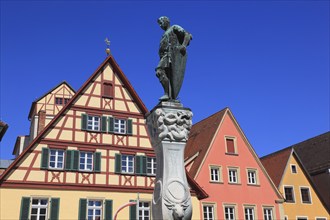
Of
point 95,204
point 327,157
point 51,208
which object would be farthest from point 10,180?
point 327,157

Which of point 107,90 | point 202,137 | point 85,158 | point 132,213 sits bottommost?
point 132,213

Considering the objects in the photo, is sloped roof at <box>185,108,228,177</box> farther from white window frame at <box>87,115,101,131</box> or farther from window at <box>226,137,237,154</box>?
white window frame at <box>87,115,101,131</box>

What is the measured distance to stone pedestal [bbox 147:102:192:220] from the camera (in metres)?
6.35

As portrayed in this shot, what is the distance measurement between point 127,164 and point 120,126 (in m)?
2.04

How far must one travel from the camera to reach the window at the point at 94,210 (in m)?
19.0

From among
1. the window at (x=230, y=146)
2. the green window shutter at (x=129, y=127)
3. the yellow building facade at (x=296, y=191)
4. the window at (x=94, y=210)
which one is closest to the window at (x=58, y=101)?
the green window shutter at (x=129, y=127)

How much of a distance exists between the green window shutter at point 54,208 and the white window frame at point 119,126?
4.61 meters

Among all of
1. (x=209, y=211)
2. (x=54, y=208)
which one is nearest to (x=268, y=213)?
(x=209, y=211)

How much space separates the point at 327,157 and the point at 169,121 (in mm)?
27059

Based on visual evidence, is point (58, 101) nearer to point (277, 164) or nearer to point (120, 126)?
point (120, 126)

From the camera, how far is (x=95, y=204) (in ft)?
63.3

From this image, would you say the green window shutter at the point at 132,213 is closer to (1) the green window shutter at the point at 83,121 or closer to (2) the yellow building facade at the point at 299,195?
(1) the green window shutter at the point at 83,121

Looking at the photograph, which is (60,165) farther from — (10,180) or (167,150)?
(167,150)

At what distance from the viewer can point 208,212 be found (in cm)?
2222
